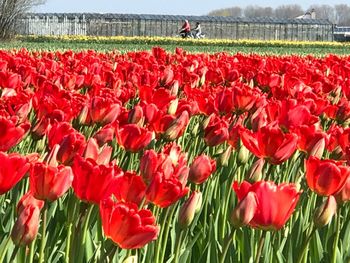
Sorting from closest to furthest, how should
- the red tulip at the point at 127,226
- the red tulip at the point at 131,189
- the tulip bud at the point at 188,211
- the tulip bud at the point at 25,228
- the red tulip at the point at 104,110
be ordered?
the red tulip at the point at 127,226, the tulip bud at the point at 25,228, the red tulip at the point at 131,189, the tulip bud at the point at 188,211, the red tulip at the point at 104,110

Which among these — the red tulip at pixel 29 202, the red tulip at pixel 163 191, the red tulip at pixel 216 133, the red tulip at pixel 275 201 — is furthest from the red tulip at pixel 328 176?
the red tulip at pixel 216 133

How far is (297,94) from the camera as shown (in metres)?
3.95

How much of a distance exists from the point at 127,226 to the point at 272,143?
35.4 inches

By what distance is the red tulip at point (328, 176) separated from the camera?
1.81 metres

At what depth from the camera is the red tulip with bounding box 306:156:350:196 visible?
5.94 ft

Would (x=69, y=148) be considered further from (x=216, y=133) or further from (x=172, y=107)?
(x=172, y=107)

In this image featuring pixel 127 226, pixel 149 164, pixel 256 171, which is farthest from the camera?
pixel 256 171

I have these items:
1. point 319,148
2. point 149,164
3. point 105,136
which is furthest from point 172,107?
point 149,164

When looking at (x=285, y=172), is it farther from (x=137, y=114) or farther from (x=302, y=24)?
(x=302, y=24)

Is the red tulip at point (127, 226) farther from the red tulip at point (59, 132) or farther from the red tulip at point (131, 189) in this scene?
the red tulip at point (59, 132)

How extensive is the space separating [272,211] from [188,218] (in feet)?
0.81

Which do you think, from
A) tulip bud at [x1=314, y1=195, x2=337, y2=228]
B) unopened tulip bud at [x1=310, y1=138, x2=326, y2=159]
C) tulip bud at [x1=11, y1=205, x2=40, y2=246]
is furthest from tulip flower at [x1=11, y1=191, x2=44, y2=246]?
unopened tulip bud at [x1=310, y1=138, x2=326, y2=159]

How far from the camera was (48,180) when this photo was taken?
62.7 inches

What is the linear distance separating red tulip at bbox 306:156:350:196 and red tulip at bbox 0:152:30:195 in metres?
0.73
